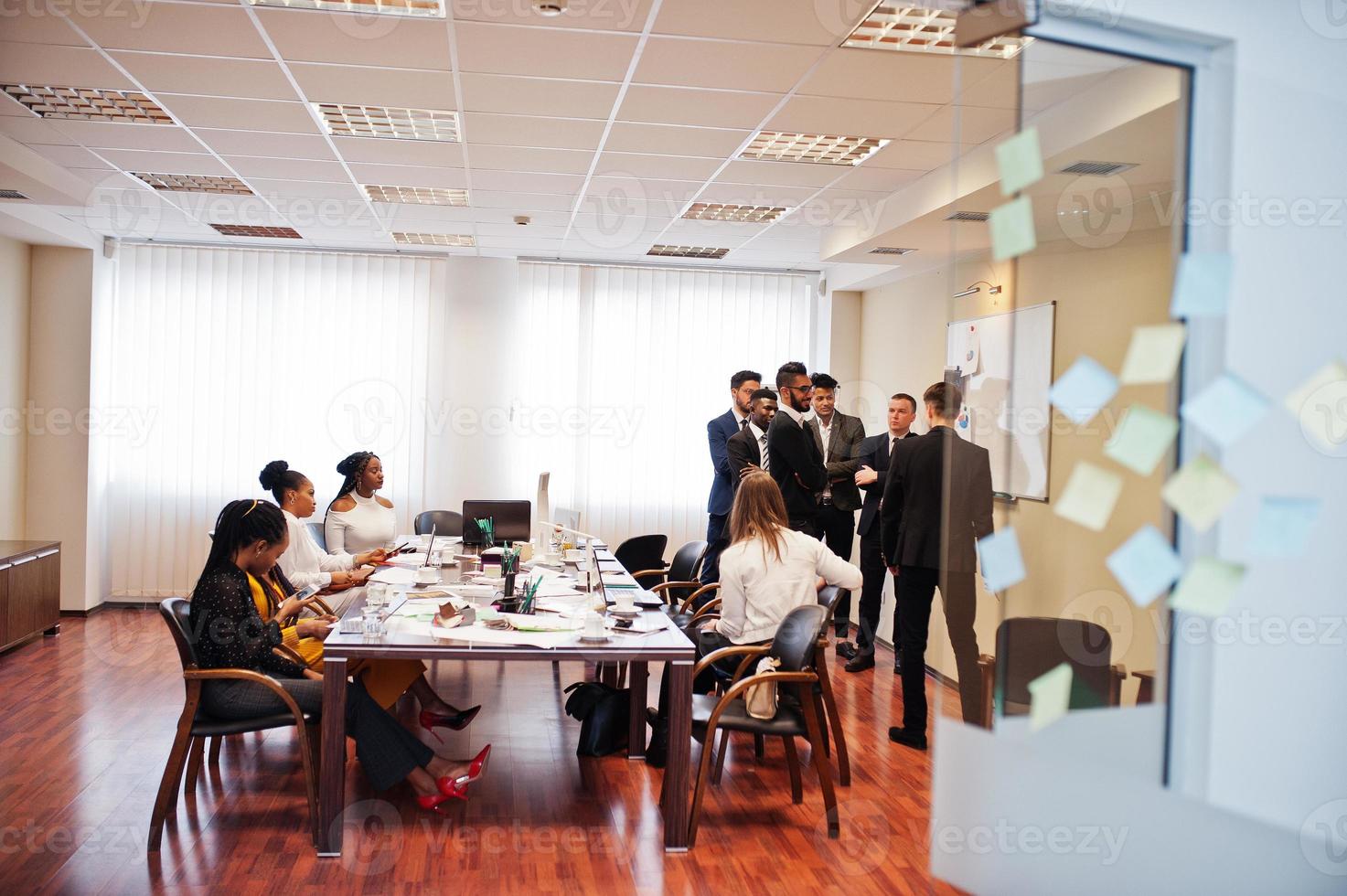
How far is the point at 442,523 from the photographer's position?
667 cm

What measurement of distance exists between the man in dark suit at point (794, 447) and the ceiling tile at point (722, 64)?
6.42ft

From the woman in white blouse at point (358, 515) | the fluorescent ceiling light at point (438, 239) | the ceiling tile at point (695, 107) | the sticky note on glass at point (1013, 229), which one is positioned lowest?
the woman in white blouse at point (358, 515)

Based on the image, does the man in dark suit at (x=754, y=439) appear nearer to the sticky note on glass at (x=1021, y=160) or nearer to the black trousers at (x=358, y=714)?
the black trousers at (x=358, y=714)

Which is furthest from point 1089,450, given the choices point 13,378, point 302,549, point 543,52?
point 13,378

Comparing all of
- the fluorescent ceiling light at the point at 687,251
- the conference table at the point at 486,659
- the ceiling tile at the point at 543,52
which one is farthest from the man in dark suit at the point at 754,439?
the ceiling tile at the point at 543,52

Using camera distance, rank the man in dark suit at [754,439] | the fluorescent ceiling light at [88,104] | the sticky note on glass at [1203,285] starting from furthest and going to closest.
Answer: the man in dark suit at [754,439] → the fluorescent ceiling light at [88,104] → the sticky note on glass at [1203,285]

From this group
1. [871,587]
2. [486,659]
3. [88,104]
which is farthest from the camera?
[871,587]

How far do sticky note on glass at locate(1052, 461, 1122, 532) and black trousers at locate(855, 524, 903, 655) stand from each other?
5.22 metres

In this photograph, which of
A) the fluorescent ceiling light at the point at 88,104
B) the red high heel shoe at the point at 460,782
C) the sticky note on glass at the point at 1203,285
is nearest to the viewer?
the sticky note on glass at the point at 1203,285

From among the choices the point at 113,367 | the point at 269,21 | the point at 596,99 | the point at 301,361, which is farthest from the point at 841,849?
the point at 113,367

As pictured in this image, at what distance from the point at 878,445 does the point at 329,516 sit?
349 centimetres

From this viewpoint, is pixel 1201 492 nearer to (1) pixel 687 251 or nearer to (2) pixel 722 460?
(2) pixel 722 460

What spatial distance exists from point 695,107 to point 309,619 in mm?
2647

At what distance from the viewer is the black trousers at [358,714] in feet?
11.4
